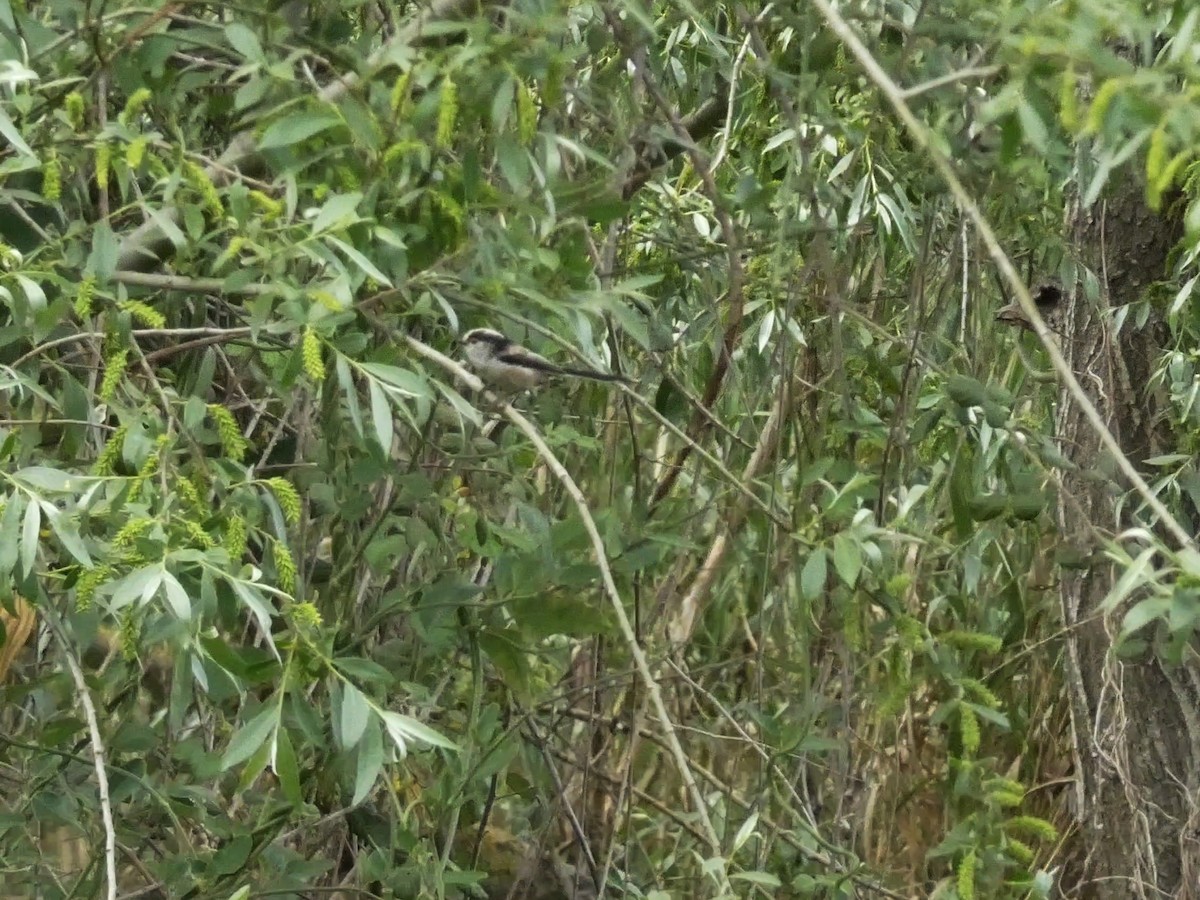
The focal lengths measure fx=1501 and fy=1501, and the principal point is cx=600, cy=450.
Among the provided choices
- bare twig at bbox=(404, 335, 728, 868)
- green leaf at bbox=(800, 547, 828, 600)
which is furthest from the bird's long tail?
green leaf at bbox=(800, 547, 828, 600)

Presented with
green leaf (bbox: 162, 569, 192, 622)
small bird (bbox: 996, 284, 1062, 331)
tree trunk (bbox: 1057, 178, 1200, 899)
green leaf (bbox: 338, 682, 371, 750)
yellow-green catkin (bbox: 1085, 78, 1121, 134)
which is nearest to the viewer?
yellow-green catkin (bbox: 1085, 78, 1121, 134)

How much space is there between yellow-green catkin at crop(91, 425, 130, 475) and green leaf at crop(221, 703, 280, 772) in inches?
11.5

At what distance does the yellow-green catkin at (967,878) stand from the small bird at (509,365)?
2.86 feet

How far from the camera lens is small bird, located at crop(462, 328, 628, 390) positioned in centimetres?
221

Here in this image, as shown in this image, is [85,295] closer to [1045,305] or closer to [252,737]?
[252,737]

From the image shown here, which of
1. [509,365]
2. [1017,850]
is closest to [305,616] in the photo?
[1017,850]

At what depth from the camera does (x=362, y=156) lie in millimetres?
1737

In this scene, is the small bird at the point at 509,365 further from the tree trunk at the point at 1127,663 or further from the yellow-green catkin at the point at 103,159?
the tree trunk at the point at 1127,663

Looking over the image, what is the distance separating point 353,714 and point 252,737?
11 centimetres

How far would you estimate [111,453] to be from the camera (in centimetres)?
152

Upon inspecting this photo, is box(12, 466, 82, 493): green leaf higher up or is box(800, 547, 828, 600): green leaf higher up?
box(12, 466, 82, 493): green leaf

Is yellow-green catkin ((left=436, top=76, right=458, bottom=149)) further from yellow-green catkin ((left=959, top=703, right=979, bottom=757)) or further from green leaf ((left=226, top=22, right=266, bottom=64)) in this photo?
yellow-green catkin ((left=959, top=703, right=979, bottom=757))

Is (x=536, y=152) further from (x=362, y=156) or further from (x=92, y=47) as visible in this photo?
(x=92, y=47)

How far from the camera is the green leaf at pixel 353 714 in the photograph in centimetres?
143
